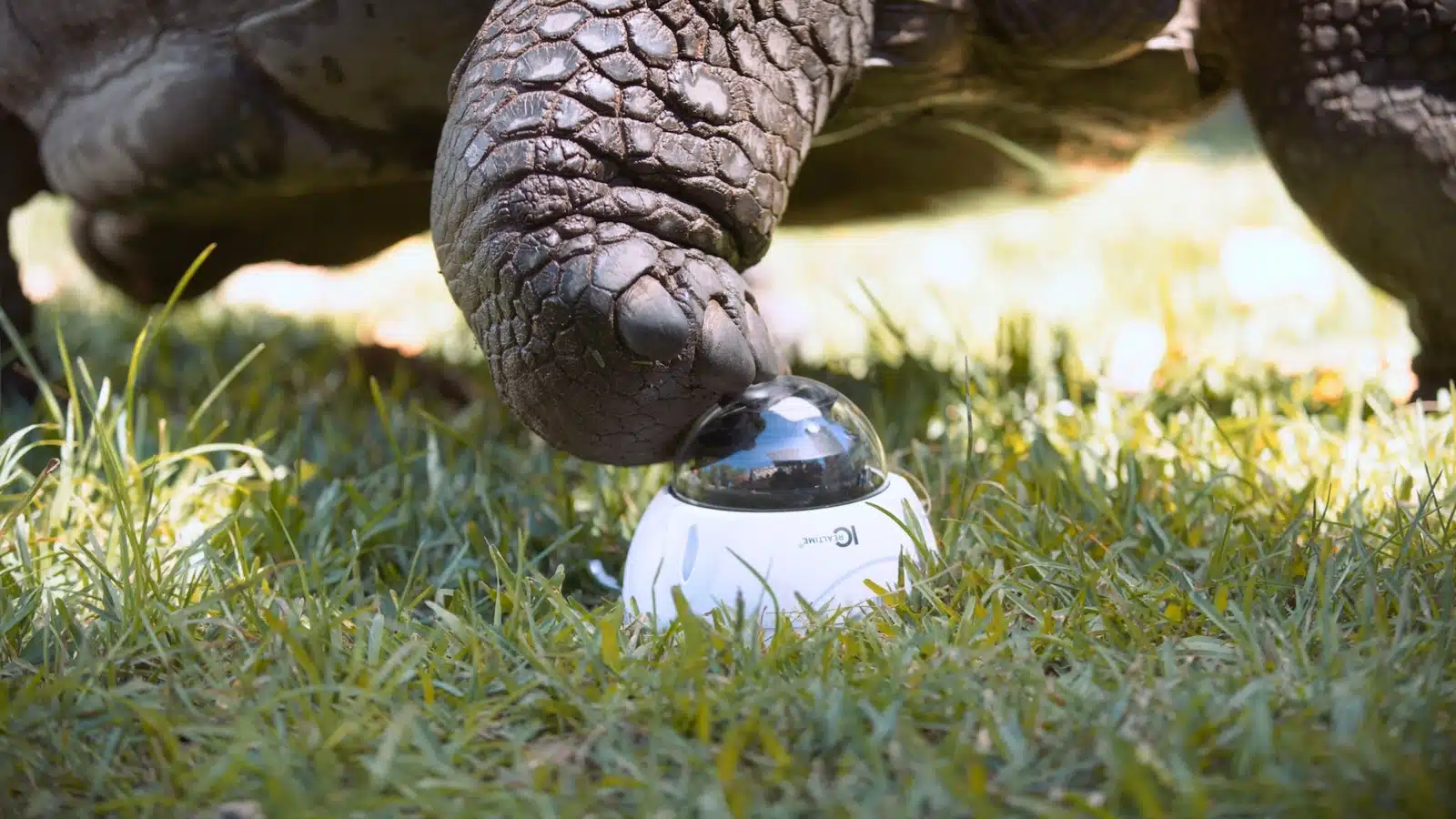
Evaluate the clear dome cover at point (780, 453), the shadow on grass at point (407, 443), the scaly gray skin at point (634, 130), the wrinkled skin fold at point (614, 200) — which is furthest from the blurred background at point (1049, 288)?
the wrinkled skin fold at point (614, 200)

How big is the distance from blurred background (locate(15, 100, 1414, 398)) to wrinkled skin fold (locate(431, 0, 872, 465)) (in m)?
0.58

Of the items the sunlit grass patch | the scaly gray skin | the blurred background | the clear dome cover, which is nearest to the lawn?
the sunlit grass patch

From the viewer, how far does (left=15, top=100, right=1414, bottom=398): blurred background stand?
248 centimetres

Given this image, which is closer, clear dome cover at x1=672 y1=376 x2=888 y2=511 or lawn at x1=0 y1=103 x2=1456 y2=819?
lawn at x1=0 y1=103 x2=1456 y2=819

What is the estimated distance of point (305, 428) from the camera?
1.97 meters

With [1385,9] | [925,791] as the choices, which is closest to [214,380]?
[925,791]

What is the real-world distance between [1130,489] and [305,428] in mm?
1245

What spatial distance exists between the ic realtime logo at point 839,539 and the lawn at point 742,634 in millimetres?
75

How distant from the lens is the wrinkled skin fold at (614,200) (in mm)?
1207

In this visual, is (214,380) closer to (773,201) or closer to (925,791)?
(773,201)

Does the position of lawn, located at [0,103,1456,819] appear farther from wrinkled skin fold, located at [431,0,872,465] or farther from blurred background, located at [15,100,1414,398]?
blurred background, located at [15,100,1414,398]

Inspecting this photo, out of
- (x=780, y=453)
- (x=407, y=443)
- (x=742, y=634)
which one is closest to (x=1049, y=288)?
(x=407, y=443)

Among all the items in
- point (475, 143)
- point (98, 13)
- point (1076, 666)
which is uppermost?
point (98, 13)

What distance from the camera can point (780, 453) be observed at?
1.28 m
